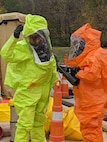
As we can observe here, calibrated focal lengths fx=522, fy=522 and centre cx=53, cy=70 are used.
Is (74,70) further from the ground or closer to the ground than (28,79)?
further from the ground

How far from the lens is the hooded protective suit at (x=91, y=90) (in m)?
6.46

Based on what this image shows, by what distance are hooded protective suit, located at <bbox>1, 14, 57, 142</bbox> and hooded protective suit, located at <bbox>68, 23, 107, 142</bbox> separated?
556 millimetres

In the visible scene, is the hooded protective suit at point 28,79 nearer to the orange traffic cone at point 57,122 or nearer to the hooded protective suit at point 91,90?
the orange traffic cone at point 57,122

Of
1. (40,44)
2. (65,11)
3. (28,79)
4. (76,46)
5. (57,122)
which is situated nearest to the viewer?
(57,122)

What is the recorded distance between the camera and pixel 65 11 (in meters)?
34.4

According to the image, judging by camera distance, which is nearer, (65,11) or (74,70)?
(74,70)

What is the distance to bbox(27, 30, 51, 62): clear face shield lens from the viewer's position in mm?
7045

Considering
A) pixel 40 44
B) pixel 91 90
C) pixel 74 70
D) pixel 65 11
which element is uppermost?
pixel 40 44

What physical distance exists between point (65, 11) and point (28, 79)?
27.8 m

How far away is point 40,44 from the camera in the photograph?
7078mm

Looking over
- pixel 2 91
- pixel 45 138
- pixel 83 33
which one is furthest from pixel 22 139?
pixel 2 91

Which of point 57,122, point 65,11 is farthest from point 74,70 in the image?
point 65,11

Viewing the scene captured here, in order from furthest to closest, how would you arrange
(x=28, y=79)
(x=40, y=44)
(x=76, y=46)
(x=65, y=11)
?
(x=65, y=11) < (x=40, y=44) < (x=28, y=79) < (x=76, y=46)

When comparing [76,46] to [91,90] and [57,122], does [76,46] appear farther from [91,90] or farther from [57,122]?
[57,122]
